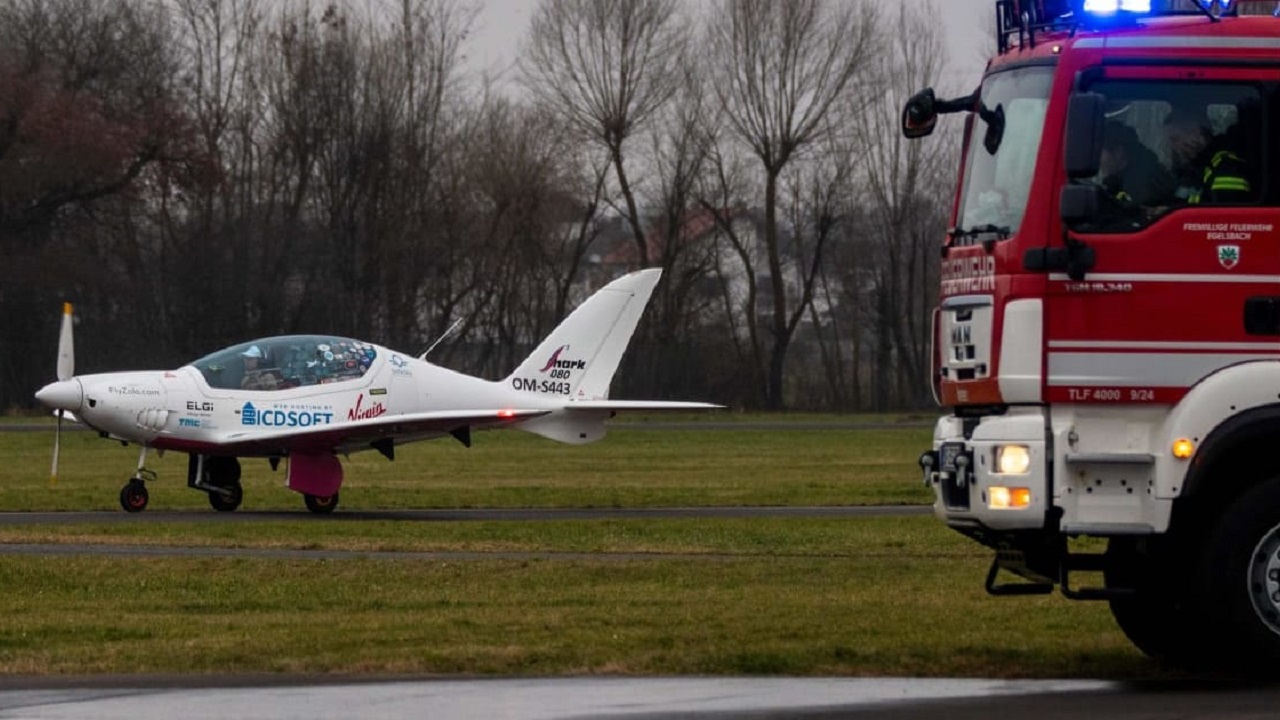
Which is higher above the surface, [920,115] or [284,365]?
[920,115]

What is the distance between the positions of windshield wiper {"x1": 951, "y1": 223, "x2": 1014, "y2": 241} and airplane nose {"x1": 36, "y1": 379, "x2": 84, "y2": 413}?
1427 cm

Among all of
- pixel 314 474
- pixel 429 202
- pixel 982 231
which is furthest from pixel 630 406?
pixel 429 202

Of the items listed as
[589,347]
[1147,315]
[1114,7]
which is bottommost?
[1147,315]

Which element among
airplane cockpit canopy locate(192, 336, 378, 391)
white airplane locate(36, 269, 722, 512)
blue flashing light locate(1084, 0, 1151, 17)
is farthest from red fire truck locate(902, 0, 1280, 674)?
airplane cockpit canopy locate(192, 336, 378, 391)

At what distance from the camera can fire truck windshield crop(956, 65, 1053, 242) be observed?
9.91m

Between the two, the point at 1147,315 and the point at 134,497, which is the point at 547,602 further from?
the point at 134,497

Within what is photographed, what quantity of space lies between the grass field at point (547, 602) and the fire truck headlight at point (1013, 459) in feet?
3.73

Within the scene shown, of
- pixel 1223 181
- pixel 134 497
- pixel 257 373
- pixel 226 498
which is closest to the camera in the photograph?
pixel 1223 181

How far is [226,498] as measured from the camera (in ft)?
74.4

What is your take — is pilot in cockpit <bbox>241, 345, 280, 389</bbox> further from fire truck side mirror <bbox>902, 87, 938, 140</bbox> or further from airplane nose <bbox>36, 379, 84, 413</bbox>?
fire truck side mirror <bbox>902, 87, 938, 140</bbox>

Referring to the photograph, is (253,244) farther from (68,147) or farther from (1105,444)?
(1105,444)

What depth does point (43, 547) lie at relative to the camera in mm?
17453

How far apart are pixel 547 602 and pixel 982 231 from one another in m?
4.65

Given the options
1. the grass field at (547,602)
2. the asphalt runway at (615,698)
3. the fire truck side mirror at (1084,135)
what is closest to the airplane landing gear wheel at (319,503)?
the grass field at (547,602)
